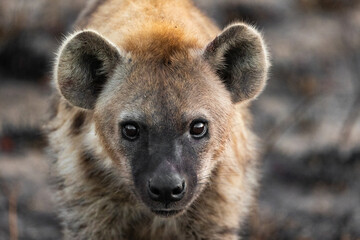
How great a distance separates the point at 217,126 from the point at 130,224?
759 millimetres

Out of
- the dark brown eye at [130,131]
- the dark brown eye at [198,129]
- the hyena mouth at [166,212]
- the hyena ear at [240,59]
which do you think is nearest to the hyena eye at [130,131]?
the dark brown eye at [130,131]

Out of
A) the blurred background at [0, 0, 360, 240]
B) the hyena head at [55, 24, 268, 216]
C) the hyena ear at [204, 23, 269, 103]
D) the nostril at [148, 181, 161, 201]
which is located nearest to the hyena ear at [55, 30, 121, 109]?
the hyena head at [55, 24, 268, 216]

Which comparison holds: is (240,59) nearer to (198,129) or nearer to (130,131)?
(198,129)

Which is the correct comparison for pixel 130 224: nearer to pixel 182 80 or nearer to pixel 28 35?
pixel 182 80

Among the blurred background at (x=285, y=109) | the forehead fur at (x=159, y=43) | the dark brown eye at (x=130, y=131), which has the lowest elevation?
the dark brown eye at (x=130, y=131)

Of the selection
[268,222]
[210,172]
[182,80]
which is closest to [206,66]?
[182,80]

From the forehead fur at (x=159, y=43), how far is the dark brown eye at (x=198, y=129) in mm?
323

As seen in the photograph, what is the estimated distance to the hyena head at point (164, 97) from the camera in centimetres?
314

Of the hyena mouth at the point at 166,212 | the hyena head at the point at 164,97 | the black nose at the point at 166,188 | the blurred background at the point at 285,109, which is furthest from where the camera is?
the blurred background at the point at 285,109

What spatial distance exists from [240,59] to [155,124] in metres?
0.58

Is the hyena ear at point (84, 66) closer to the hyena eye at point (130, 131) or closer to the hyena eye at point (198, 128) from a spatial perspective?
the hyena eye at point (130, 131)

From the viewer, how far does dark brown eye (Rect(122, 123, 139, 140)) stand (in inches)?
127

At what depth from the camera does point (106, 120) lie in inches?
132

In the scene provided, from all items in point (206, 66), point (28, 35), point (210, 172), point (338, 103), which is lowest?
point (210, 172)
